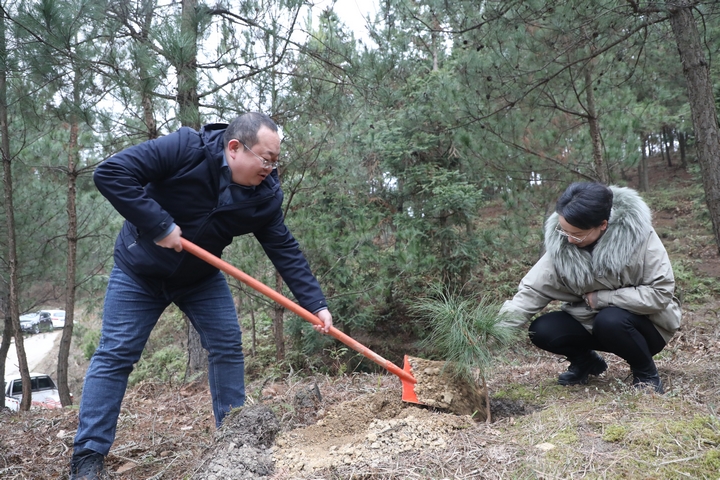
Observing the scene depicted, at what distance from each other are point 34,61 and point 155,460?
3203 mm

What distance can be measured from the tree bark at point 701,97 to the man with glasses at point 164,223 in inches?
129

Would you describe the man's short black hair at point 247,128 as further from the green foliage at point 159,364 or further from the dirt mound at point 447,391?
the green foliage at point 159,364

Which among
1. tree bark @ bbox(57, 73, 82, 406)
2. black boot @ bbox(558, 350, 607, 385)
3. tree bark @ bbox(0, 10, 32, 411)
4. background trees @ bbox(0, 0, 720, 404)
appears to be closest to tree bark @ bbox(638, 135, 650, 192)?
background trees @ bbox(0, 0, 720, 404)

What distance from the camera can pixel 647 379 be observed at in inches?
114

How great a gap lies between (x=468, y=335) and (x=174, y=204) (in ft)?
5.27

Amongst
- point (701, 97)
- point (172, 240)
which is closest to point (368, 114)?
point (701, 97)

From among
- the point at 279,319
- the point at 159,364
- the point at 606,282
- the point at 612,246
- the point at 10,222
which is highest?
the point at 10,222

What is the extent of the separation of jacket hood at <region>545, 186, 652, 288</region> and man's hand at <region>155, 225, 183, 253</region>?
76.7 inches

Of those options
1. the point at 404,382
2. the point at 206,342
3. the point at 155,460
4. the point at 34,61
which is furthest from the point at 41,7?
the point at 404,382

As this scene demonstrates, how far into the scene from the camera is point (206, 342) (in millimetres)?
2875

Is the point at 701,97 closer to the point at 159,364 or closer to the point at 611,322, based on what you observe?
the point at 611,322

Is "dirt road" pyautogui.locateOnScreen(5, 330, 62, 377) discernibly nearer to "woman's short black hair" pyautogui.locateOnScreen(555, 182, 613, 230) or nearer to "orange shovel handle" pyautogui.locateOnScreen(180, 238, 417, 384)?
"orange shovel handle" pyautogui.locateOnScreen(180, 238, 417, 384)

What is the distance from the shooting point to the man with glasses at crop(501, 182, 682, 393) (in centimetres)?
274

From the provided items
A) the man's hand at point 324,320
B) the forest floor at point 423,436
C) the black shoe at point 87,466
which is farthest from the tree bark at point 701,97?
the black shoe at point 87,466
